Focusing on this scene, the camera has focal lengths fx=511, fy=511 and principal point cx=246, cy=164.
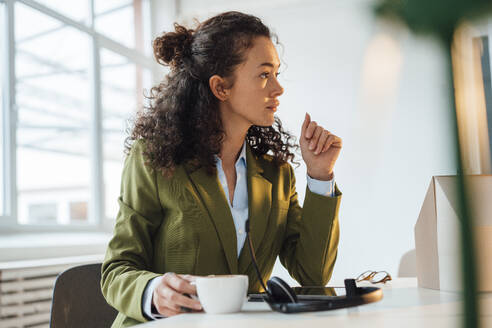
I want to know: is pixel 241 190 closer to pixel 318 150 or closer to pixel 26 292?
pixel 318 150

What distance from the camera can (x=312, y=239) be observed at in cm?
120

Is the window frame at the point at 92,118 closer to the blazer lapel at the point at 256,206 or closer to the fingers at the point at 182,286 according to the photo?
the blazer lapel at the point at 256,206

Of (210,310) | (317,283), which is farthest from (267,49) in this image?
(210,310)

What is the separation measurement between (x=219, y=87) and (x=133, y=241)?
0.46 metres

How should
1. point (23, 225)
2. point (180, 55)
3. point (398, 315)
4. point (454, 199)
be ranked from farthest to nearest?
point (23, 225) < point (180, 55) < point (398, 315) < point (454, 199)

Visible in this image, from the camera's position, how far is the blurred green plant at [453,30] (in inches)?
7.1

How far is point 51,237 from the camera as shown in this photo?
10.7 ft

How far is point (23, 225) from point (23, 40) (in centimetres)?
113

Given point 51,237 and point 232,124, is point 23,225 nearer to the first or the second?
point 51,237

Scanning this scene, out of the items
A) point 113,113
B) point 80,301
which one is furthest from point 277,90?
point 113,113

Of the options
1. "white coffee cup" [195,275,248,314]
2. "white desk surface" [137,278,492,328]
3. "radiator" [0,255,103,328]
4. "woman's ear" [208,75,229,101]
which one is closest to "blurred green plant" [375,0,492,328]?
"white desk surface" [137,278,492,328]

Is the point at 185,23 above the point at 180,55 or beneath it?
above

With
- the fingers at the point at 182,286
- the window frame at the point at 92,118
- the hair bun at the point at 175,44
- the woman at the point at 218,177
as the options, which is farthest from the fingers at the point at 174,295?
the window frame at the point at 92,118

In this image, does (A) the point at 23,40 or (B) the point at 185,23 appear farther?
(A) the point at 23,40
